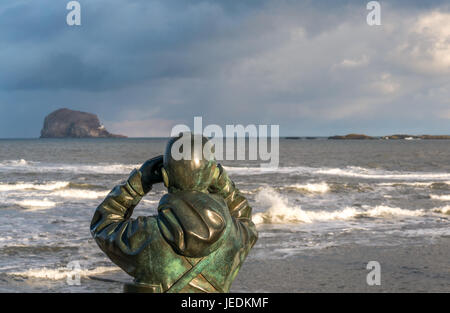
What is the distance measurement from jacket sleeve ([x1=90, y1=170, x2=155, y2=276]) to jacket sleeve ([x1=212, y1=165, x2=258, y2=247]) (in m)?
0.34

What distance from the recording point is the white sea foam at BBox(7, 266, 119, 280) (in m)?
8.70

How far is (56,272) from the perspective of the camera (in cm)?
891

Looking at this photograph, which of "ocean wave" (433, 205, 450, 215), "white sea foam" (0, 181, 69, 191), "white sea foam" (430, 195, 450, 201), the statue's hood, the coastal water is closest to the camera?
the statue's hood

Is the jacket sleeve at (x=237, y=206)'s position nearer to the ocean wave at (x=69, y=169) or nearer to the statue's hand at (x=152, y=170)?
the statue's hand at (x=152, y=170)

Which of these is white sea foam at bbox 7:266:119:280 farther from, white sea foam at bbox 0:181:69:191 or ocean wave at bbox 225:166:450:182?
ocean wave at bbox 225:166:450:182

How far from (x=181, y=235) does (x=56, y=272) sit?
7.73m

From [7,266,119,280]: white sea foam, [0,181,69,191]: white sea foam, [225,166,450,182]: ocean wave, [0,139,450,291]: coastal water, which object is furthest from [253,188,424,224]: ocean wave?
[225,166,450,182]: ocean wave

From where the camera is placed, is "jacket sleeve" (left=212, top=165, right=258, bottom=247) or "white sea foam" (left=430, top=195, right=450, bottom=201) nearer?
"jacket sleeve" (left=212, top=165, right=258, bottom=247)

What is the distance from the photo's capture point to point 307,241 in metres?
11.8

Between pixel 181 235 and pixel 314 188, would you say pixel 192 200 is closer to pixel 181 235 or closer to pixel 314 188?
pixel 181 235

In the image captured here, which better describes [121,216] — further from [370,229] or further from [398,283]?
[370,229]

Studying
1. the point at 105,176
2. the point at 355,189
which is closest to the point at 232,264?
the point at 355,189

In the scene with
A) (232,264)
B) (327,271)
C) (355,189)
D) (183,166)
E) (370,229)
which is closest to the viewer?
(183,166)

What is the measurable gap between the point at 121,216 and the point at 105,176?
30.7 meters
